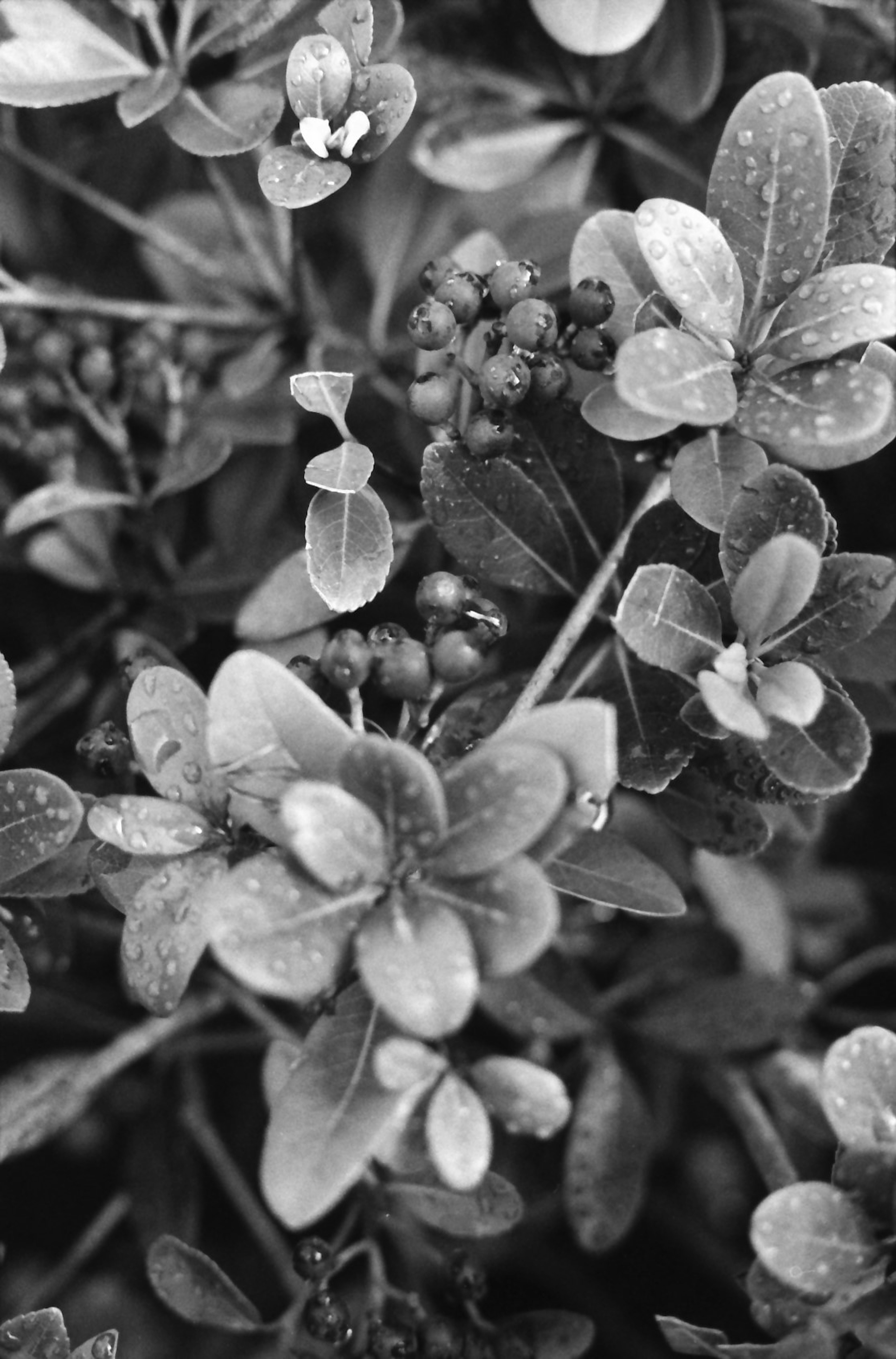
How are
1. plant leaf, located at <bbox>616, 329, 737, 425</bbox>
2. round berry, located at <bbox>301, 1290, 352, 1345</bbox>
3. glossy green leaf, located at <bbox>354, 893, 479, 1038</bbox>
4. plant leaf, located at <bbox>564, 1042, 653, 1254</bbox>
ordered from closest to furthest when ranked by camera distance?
glossy green leaf, located at <bbox>354, 893, 479, 1038</bbox> < plant leaf, located at <bbox>616, 329, 737, 425</bbox> < round berry, located at <bbox>301, 1290, 352, 1345</bbox> < plant leaf, located at <bbox>564, 1042, 653, 1254</bbox>

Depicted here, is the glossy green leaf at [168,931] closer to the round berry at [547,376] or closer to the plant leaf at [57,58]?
the round berry at [547,376]

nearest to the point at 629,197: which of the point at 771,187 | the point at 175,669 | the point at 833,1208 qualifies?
the point at 771,187

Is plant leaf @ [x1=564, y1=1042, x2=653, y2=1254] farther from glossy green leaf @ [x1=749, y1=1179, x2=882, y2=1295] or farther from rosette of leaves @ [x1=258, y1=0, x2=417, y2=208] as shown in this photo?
rosette of leaves @ [x1=258, y1=0, x2=417, y2=208]

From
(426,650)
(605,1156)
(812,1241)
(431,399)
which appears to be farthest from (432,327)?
(605,1156)

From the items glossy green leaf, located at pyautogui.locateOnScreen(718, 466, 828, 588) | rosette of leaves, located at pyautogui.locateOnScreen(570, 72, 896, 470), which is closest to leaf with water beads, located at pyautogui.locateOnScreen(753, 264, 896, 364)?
rosette of leaves, located at pyautogui.locateOnScreen(570, 72, 896, 470)

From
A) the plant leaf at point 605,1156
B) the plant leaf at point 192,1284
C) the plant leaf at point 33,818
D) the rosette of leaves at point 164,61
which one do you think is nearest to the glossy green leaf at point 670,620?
the plant leaf at point 33,818

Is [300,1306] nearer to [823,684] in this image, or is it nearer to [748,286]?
[823,684]
